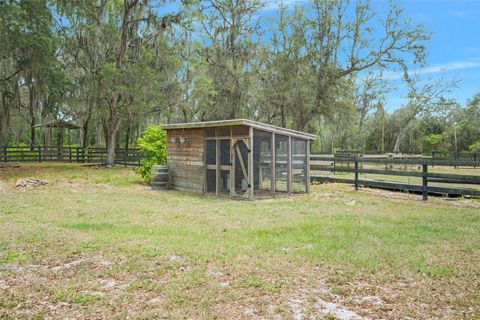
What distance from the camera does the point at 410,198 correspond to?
10195 mm

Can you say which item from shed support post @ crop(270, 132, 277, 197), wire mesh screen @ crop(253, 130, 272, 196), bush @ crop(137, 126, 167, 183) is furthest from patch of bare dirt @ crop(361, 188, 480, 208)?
bush @ crop(137, 126, 167, 183)

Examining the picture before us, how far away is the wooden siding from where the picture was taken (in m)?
11.4

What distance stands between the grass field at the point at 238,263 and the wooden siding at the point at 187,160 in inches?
132

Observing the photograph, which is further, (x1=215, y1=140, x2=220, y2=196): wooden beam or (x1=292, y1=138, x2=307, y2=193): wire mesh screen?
(x1=292, y1=138, x2=307, y2=193): wire mesh screen

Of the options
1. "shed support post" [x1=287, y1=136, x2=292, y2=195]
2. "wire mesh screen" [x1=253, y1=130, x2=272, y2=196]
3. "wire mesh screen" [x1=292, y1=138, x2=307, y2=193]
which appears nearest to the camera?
"wire mesh screen" [x1=253, y1=130, x2=272, y2=196]

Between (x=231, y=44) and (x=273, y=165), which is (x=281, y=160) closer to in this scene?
(x=273, y=165)

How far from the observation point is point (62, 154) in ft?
75.2

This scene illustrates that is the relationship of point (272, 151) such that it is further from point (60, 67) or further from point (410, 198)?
point (60, 67)

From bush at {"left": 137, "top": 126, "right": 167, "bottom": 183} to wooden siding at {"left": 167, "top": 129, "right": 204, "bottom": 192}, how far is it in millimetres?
955

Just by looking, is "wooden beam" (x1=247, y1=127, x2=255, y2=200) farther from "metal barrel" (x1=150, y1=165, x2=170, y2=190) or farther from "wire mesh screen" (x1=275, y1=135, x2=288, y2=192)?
"metal barrel" (x1=150, y1=165, x2=170, y2=190)

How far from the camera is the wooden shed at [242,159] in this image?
10.0 m

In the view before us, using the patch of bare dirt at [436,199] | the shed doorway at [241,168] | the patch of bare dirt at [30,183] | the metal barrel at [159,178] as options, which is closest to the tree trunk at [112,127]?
the patch of bare dirt at [30,183]

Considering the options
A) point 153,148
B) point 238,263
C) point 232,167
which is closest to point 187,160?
point 232,167

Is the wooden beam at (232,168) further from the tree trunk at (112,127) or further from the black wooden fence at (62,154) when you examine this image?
the black wooden fence at (62,154)
